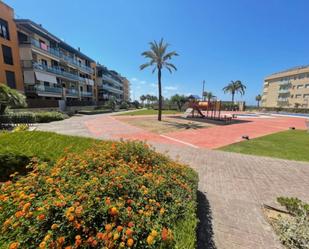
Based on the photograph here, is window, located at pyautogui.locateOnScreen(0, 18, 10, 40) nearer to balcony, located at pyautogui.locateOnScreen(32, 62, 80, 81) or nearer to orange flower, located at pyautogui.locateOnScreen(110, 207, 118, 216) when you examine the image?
balcony, located at pyautogui.locateOnScreen(32, 62, 80, 81)

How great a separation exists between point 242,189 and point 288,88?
71000 mm

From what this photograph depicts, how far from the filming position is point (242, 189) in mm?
5184

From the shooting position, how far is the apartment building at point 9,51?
22.3m

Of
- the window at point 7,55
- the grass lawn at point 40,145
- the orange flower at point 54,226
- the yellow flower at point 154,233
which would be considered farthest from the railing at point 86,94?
the yellow flower at point 154,233

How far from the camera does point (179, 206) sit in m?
2.52

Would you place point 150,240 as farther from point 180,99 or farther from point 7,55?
point 180,99

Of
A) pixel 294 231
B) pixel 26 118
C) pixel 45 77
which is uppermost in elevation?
pixel 45 77

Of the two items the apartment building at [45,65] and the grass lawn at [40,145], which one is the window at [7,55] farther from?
the grass lawn at [40,145]

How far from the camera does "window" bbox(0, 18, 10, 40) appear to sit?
22312 millimetres

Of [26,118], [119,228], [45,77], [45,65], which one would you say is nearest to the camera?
[119,228]

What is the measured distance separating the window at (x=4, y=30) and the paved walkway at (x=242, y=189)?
29.3 m

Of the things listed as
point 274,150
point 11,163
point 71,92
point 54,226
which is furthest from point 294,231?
point 71,92

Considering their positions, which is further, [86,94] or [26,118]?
[86,94]

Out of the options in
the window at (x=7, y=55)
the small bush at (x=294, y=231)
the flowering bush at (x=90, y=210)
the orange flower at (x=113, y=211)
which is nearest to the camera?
the flowering bush at (x=90, y=210)
